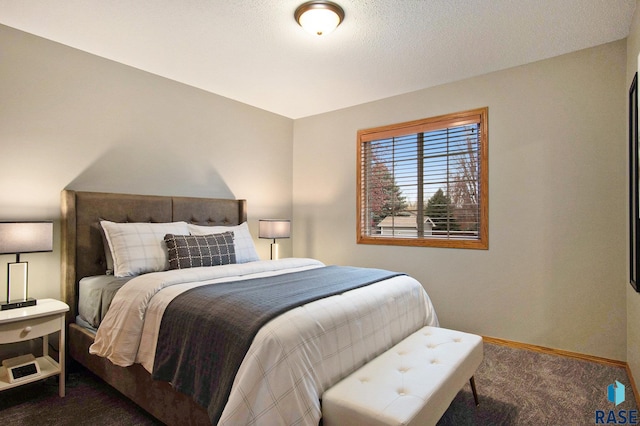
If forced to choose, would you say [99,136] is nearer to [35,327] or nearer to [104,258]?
Result: [104,258]

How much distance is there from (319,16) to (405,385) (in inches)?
87.2

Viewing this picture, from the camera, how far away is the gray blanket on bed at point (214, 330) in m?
1.54

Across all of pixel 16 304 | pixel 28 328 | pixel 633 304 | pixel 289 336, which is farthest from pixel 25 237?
pixel 633 304

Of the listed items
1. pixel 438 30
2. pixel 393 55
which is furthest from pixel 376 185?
pixel 438 30

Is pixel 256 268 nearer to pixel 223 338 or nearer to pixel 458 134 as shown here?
pixel 223 338

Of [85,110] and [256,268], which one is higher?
[85,110]

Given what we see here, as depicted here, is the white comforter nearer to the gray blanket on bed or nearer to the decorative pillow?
the gray blanket on bed

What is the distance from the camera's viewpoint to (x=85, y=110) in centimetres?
294

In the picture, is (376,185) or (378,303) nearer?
(378,303)

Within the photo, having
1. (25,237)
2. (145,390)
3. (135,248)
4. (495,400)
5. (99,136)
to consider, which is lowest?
(495,400)

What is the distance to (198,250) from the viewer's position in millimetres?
2840

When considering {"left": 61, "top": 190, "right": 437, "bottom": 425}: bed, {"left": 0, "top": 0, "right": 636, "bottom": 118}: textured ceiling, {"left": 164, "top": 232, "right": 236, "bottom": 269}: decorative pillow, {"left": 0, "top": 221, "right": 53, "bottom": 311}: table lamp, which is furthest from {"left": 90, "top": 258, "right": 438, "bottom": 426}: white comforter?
{"left": 0, "top": 0, "right": 636, "bottom": 118}: textured ceiling

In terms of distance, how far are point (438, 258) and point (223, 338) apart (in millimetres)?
2635

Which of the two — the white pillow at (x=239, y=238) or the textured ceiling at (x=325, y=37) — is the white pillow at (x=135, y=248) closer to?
the white pillow at (x=239, y=238)
